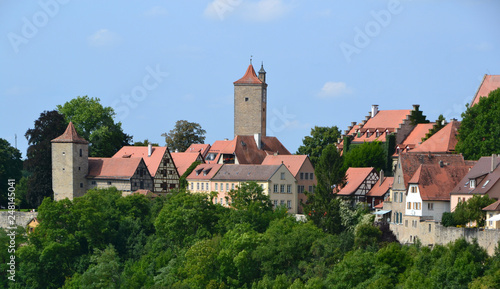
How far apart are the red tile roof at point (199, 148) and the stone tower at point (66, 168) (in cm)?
1259

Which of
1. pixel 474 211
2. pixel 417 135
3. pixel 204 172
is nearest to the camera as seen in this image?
pixel 474 211

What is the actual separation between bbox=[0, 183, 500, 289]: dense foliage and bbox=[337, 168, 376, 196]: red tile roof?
9.91 feet

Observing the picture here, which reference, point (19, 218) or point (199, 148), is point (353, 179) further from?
point (19, 218)

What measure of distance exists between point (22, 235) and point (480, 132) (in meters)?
32.5

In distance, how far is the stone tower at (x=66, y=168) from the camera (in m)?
76.1

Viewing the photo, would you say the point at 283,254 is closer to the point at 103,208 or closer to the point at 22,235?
the point at 103,208

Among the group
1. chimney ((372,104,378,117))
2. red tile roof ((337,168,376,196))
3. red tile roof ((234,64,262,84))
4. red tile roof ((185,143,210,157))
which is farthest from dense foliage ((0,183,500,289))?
red tile roof ((234,64,262,84))

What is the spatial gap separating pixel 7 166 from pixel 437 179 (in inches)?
1761

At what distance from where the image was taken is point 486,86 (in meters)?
65.9

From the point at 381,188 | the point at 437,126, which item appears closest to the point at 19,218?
the point at 381,188

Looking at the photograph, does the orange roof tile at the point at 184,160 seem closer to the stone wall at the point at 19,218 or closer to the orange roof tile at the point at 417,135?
the stone wall at the point at 19,218

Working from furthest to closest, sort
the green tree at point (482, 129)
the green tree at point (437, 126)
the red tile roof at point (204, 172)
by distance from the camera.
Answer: the red tile roof at point (204, 172) → the green tree at point (437, 126) → the green tree at point (482, 129)

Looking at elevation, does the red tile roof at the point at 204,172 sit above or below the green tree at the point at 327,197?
above

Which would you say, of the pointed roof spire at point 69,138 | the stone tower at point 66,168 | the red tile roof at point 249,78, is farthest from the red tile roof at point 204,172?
the red tile roof at point 249,78
